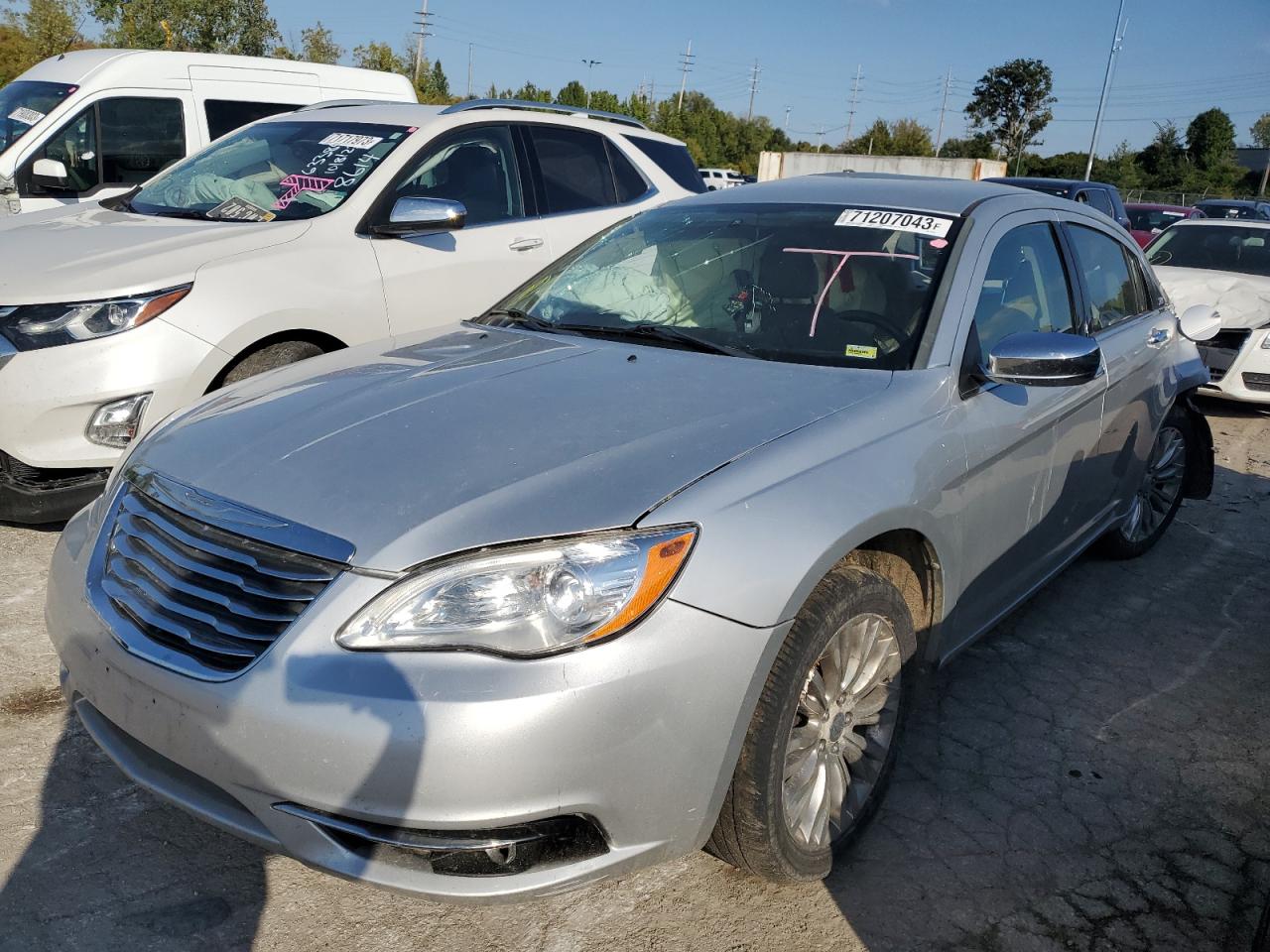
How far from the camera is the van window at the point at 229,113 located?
8062mm

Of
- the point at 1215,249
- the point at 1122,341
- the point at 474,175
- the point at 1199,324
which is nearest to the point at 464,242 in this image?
the point at 474,175

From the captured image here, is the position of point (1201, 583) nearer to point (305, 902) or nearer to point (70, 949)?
point (305, 902)

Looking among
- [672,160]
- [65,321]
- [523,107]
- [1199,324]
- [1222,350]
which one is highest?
[523,107]

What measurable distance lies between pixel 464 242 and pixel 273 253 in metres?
1.09

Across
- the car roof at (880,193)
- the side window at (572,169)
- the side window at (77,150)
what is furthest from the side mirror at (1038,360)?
the side window at (77,150)

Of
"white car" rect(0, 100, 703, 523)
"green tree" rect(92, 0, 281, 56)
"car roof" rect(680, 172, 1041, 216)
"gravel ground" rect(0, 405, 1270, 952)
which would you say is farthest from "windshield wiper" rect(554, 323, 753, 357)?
"green tree" rect(92, 0, 281, 56)

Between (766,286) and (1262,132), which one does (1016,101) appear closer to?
(1262,132)

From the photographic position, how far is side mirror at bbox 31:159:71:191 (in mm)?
6648

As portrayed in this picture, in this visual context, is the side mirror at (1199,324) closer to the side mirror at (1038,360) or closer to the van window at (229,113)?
the side mirror at (1038,360)

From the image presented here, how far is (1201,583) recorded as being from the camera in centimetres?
469

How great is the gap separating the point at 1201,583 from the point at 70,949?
4.50 m

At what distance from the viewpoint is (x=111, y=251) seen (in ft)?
14.3

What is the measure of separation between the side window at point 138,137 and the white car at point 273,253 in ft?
7.45

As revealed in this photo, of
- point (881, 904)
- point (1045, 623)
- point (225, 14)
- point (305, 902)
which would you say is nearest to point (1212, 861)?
point (881, 904)
